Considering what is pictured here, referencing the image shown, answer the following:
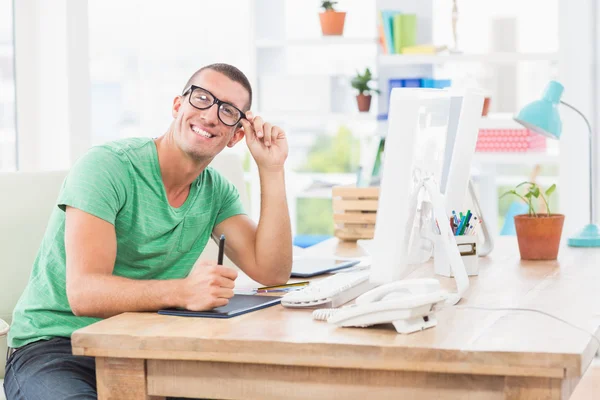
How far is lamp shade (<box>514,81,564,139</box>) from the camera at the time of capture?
2555 millimetres

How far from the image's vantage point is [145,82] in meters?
4.55

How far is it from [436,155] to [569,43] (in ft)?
8.50

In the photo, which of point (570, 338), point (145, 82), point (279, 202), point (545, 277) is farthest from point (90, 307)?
point (145, 82)

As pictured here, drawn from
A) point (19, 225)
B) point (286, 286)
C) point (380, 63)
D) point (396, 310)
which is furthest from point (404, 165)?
point (380, 63)

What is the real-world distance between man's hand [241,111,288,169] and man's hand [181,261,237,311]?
513 mm

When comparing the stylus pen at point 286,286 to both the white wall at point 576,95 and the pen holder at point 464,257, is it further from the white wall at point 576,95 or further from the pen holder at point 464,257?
the white wall at point 576,95

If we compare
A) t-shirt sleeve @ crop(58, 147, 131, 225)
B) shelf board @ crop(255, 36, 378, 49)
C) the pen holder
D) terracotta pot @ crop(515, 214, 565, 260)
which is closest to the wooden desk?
t-shirt sleeve @ crop(58, 147, 131, 225)

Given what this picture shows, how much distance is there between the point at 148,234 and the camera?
193 centimetres

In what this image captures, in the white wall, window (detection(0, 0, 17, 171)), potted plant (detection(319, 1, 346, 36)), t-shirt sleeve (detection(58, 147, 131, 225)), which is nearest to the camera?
t-shirt sleeve (detection(58, 147, 131, 225))

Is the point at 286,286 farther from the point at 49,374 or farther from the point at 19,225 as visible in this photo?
the point at 19,225

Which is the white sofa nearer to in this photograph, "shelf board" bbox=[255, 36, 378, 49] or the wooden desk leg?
the wooden desk leg

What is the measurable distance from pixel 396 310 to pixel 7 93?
2.35 meters

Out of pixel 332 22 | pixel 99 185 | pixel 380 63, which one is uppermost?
pixel 332 22

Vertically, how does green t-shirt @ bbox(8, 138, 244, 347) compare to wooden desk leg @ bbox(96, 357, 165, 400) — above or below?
above
